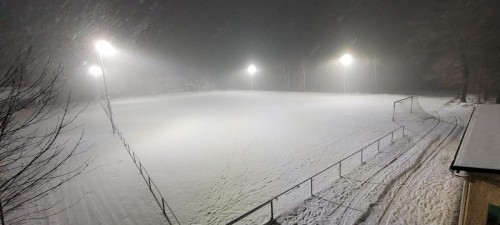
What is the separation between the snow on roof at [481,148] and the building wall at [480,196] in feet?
1.47

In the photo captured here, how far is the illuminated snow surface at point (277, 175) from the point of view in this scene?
9.35 meters

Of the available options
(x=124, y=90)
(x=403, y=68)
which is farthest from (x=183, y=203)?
(x=124, y=90)

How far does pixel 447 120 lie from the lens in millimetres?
20750

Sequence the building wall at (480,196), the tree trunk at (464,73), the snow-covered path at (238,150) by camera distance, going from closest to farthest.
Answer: the building wall at (480,196), the snow-covered path at (238,150), the tree trunk at (464,73)

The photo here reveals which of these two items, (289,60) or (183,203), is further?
(289,60)

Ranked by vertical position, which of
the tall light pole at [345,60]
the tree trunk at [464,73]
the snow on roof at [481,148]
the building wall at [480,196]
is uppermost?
the tall light pole at [345,60]

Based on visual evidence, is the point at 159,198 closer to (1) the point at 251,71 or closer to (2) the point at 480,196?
(2) the point at 480,196

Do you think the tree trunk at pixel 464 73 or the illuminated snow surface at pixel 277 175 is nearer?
the illuminated snow surface at pixel 277 175

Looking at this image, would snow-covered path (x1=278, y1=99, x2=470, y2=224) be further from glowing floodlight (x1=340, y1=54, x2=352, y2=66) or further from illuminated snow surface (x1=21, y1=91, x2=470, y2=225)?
glowing floodlight (x1=340, y1=54, x2=352, y2=66)

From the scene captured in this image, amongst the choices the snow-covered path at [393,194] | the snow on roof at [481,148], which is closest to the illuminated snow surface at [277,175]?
the snow-covered path at [393,194]

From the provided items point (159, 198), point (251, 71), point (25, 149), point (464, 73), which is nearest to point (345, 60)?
point (464, 73)

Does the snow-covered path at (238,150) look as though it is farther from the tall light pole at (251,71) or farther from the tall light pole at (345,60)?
the tall light pole at (251,71)

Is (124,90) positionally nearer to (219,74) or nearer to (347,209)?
(219,74)

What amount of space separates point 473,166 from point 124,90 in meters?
74.0
